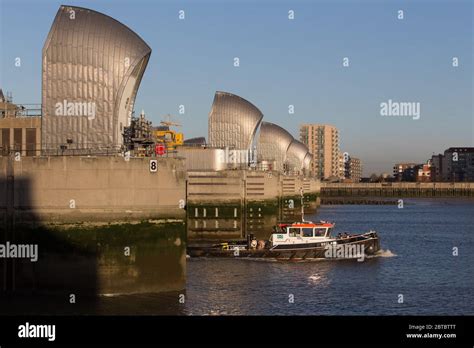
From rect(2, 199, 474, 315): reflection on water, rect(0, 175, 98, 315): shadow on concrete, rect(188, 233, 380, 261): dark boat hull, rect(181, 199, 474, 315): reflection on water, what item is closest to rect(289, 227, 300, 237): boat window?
rect(188, 233, 380, 261): dark boat hull

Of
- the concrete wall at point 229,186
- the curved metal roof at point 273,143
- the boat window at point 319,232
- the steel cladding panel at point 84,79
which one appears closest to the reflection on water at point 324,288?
the boat window at point 319,232

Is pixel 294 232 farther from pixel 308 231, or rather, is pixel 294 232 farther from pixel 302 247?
pixel 302 247

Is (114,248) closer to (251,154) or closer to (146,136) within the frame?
(146,136)

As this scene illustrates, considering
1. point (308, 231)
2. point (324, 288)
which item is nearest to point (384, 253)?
point (308, 231)

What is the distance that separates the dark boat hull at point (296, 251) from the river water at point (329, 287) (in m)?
1.56

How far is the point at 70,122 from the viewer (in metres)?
48.2

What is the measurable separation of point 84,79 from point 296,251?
Answer: 31.8 meters

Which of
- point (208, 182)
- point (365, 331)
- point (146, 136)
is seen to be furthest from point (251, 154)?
point (365, 331)

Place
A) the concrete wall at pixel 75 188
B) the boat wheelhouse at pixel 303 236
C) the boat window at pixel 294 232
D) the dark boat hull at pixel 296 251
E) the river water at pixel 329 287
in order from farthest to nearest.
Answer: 1. the boat window at pixel 294 232
2. the boat wheelhouse at pixel 303 236
3. the dark boat hull at pixel 296 251
4. the river water at pixel 329 287
5. the concrete wall at pixel 75 188

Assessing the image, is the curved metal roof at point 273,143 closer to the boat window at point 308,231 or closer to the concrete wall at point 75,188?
the boat window at point 308,231

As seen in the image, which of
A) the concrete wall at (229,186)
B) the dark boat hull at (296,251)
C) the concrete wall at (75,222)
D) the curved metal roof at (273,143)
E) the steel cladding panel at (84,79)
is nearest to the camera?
the concrete wall at (75,222)

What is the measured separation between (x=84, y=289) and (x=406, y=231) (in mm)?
76772

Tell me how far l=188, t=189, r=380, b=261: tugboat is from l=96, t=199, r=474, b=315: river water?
1755 millimetres

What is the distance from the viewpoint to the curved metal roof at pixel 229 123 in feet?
340
